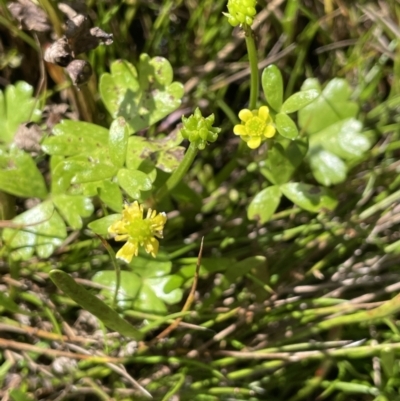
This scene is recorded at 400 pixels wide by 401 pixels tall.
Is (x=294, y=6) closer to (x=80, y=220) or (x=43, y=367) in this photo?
(x=80, y=220)

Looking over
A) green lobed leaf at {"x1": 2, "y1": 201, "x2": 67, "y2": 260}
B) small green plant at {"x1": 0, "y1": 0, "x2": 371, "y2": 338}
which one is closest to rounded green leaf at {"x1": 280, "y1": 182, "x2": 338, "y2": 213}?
small green plant at {"x1": 0, "y1": 0, "x2": 371, "y2": 338}

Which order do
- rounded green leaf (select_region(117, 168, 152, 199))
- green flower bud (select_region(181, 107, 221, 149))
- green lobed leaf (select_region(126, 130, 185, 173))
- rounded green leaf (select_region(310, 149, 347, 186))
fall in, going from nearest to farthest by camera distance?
green flower bud (select_region(181, 107, 221, 149))
rounded green leaf (select_region(117, 168, 152, 199))
green lobed leaf (select_region(126, 130, 185, 173))
rounded green leaf (select_region(310, 149, 347, 186))

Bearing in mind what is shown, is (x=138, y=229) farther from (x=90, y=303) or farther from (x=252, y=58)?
(x=252, y=58)

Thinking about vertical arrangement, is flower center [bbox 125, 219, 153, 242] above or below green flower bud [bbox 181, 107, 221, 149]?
below

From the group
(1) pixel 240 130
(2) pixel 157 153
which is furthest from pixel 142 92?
(1) pixel 240 130

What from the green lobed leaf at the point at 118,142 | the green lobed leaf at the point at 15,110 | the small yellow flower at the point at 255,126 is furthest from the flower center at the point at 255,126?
the green lobed leaf at the point at 15,110

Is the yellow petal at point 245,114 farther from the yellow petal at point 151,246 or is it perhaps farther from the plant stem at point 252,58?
the yellow petal at point 151,246

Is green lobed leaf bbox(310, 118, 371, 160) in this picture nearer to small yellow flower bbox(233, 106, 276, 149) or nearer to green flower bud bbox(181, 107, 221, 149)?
small yellow flower bbox(233, 106, 276, 149)
